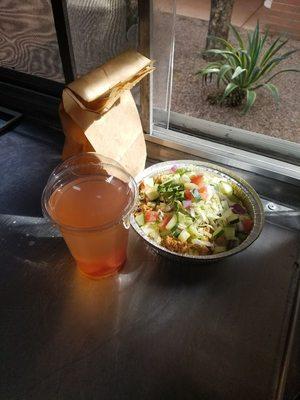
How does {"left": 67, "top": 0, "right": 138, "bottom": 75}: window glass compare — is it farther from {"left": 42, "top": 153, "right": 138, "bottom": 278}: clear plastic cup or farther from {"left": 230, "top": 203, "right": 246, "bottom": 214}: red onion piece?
{"left": 230, "top": 203, "right": 246, "bottom": 214}: red onion piece

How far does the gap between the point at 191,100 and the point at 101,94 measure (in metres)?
0.82

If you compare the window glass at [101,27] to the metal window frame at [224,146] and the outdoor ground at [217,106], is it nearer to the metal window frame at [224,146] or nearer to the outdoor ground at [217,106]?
the metal window frame at [224,146]

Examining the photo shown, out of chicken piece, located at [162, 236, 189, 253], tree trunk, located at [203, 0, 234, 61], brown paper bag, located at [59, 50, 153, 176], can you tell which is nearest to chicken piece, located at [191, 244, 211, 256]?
chicken piece, located at [162, 236, 189, 253]

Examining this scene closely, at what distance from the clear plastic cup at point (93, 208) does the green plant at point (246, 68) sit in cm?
78

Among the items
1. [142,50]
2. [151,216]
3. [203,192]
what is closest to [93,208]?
[151,216]

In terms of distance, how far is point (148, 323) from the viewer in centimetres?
63

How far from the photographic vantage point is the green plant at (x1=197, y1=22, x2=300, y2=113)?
4.07 ft

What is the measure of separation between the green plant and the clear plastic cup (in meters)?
0.78

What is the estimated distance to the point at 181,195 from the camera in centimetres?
76

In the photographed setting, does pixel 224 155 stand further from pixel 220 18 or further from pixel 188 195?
pixel 220 18

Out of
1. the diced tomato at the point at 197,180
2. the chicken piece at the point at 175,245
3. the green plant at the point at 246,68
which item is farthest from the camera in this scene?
the green plant at the point at 246,68

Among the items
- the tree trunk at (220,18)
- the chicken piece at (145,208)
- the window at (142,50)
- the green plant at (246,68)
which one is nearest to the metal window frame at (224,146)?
the window at (142,50)

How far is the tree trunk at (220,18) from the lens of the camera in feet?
4.15

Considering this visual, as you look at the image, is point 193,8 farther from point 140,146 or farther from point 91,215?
point 91,215
